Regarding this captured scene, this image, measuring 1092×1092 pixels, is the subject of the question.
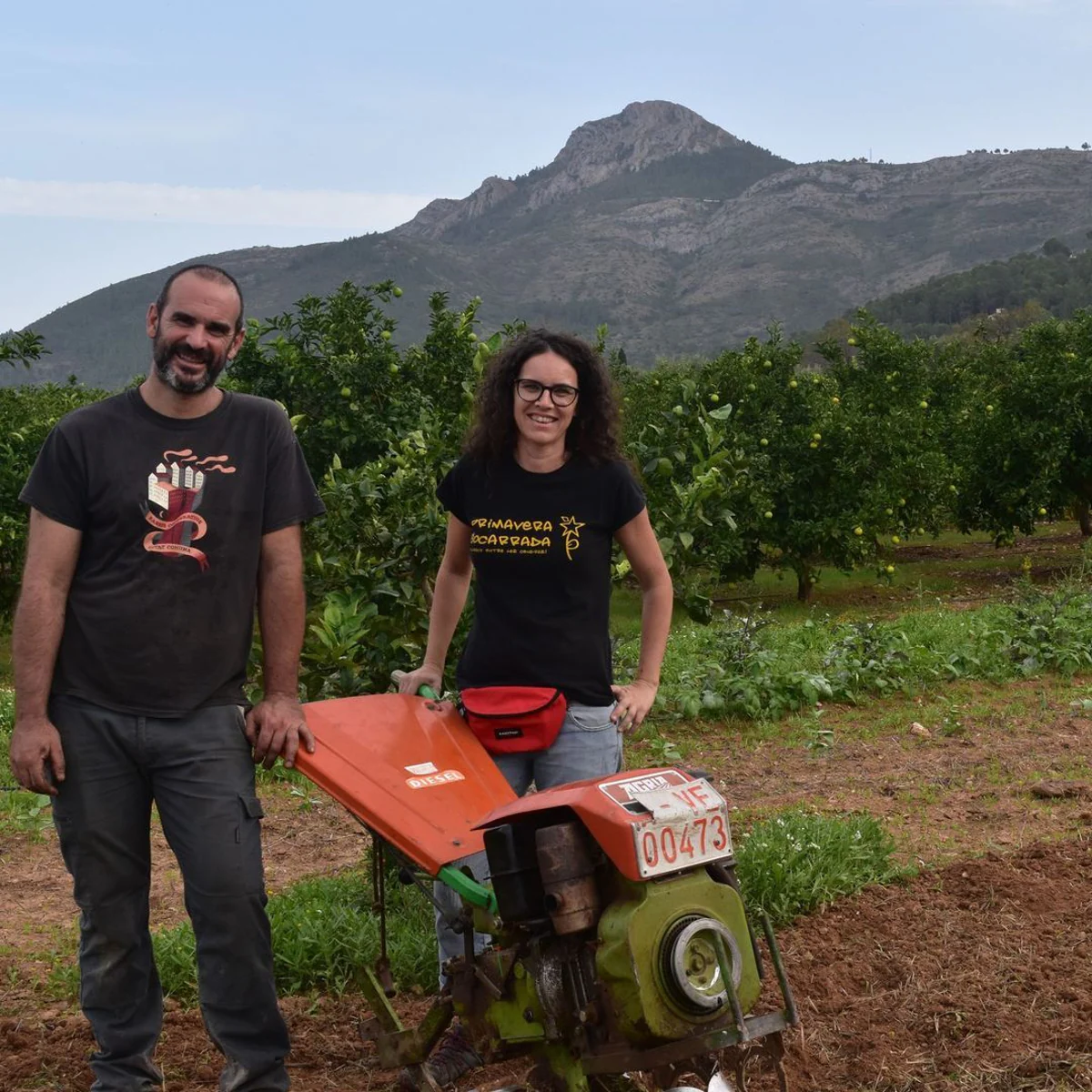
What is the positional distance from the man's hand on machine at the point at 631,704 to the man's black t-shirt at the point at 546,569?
5 centimetres

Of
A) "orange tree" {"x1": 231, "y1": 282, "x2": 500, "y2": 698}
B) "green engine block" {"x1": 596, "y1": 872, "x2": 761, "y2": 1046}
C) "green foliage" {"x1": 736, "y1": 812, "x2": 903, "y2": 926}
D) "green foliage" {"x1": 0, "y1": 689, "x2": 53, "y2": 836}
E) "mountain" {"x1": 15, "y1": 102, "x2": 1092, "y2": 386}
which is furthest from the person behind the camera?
"mountain" {"x1": 15, "y1": 102, "x2": 1092, "y2": 386}

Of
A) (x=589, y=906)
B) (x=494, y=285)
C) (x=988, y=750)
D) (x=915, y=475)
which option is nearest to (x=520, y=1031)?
(x=589, y=906)

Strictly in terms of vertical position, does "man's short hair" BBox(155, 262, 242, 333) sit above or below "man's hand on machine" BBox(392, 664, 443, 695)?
above

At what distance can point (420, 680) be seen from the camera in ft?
11.3

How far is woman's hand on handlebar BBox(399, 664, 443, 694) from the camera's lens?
3428 millimetres

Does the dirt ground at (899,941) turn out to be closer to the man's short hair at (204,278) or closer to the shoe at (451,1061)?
the shoe at (451,1061)

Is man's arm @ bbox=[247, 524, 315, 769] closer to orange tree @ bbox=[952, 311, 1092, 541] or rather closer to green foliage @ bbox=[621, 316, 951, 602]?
green foliage @ bbox=[621, 316, 951, 602]

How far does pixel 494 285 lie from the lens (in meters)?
A: 181

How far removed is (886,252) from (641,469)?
184 metres

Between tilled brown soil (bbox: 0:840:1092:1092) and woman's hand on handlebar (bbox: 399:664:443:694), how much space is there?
1.02 meters

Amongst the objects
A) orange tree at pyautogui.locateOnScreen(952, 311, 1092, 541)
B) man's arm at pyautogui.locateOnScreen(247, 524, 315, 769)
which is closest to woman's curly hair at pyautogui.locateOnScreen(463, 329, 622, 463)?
man's arm at pyautogui.locateOnScreen(247, 524, 315, 769)

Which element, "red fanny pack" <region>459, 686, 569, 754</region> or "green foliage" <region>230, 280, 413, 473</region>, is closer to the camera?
"red fanny pack" <region>459, 686, 569, 754</region>

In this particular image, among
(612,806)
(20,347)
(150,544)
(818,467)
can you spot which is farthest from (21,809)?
(818,467)

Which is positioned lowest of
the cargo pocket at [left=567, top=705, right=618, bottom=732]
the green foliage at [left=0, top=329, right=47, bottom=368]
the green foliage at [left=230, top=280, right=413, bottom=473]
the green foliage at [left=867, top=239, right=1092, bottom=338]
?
the cargo pocket at [left=567, top=705, right=618, bottom=732]
